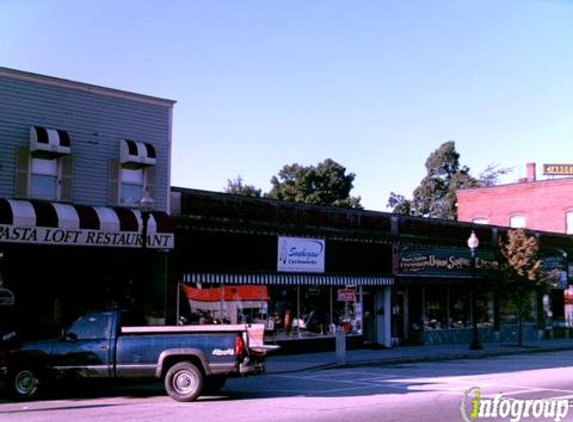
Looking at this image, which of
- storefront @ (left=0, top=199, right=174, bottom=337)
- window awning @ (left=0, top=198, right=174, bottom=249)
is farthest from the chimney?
window awning @ (left=0, top=198, right=174, bottom=249)

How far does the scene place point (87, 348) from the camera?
47.8 feet

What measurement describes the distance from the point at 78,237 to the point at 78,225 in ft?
1.09

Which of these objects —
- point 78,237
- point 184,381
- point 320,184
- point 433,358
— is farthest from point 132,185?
point 320,184

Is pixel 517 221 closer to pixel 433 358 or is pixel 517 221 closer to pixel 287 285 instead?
pixel 433 358

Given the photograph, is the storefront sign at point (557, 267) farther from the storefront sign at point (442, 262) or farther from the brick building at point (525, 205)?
the brick building at point (525, 205)

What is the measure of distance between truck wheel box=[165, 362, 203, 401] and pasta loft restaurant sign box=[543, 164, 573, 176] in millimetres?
46642

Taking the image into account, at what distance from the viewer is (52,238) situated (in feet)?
63.4

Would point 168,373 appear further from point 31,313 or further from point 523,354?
point 523,354

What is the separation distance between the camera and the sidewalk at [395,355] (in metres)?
21.8

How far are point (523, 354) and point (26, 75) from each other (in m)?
20.4

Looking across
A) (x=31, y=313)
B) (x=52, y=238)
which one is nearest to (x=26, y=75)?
(x=52, y=238)

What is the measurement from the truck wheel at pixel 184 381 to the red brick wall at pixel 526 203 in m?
37.9

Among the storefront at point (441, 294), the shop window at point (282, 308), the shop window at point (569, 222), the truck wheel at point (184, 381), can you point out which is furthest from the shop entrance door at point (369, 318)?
the shop window at point (569, 222)

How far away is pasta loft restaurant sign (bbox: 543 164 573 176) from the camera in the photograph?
54562 mm
